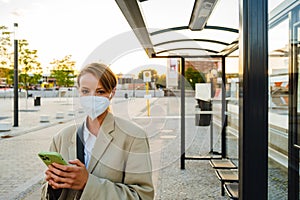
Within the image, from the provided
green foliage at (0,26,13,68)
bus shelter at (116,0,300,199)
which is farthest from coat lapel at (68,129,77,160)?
green foliage at (0,26,13,68)

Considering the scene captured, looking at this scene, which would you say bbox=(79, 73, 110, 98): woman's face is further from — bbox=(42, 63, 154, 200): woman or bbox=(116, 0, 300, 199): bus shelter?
bbox=(116, 0, 300, 199): bus shelter

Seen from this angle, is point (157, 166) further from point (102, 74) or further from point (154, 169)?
point (102, 74)

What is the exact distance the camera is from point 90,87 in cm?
160

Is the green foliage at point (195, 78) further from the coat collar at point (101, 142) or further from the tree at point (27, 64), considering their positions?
the tree at point (27, 64)

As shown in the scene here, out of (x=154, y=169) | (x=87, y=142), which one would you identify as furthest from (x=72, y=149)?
(x=154, y=169)

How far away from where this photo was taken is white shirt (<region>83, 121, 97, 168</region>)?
5.16 ft

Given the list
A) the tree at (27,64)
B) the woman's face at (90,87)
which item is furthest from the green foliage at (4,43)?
the woman's face at (90,87)

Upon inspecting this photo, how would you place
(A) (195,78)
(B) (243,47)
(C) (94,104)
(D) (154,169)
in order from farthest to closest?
(A) (195,78), (D) (154,169), (C) (94,104), (B) (243,47)

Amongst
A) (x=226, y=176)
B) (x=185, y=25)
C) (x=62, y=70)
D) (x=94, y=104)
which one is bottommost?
(x=226, y=176)

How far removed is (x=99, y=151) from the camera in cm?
153

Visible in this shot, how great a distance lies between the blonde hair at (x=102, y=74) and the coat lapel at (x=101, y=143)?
0.19 meters

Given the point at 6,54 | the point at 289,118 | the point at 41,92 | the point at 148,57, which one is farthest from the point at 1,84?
the point at 289,118

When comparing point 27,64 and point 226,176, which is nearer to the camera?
point 226,176

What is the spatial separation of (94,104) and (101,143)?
7.5 inches
